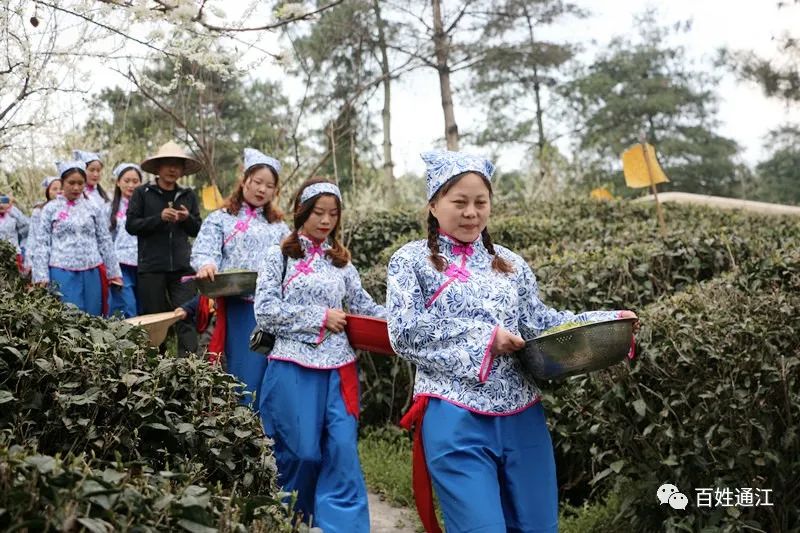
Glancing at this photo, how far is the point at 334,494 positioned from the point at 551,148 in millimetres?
14031

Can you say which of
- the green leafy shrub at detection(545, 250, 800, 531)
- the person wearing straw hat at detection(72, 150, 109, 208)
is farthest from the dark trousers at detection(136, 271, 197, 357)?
the green leafy shrub at detection(545, 250, 800, 531)

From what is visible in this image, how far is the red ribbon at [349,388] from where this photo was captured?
423cm

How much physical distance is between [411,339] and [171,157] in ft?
13.2

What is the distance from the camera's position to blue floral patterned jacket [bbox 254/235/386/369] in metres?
4.21

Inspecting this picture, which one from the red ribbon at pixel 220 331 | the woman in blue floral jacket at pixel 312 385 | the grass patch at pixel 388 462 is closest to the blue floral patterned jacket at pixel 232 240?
the red ribbon at pixel 220 331

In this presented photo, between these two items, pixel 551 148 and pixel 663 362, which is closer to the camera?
pixel 663 362

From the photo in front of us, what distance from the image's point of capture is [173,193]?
Result: 22.4 feet

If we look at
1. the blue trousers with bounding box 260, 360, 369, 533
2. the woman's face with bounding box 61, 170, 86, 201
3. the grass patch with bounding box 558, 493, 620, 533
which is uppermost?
the woman's face with bounding box 61, 170, 86, 201

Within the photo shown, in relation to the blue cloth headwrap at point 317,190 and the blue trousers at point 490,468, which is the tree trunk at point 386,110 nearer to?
the blue cloth headwrap at point 317,190

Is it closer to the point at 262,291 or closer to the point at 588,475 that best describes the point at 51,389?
the point at 262,291

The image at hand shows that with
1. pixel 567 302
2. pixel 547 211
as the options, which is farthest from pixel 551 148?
pixel 567 302

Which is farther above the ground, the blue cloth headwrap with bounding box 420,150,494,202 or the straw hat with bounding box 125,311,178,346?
the blue cloth headwrap with bounding box 420,150,494,202

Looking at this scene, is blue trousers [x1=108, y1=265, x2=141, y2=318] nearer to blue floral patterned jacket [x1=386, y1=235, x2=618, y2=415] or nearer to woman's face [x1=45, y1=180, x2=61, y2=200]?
woman's face [x1=45, y1=180, x2=61, y2=200]

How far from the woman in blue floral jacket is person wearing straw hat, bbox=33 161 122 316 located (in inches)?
147
